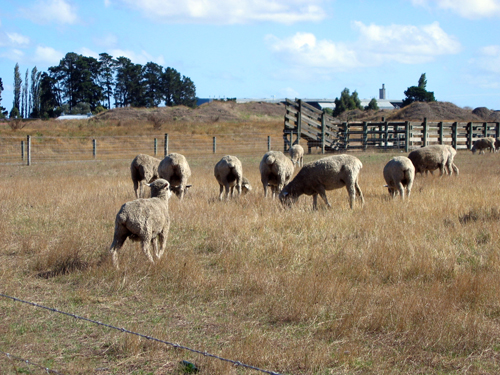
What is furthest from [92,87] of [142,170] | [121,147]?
[142,170]

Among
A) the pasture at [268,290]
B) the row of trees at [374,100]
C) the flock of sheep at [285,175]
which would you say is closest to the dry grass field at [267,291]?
the pasture at [268,290]

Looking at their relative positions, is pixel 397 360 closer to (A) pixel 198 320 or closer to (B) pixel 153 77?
(A) pixel 198 320

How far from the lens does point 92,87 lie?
3041 inches

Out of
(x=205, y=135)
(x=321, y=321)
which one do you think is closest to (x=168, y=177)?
(x=321, y=321)

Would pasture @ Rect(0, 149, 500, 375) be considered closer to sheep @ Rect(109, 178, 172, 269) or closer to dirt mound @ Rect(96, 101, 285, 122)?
sheep @ Rect(109, 178, 172, 269)

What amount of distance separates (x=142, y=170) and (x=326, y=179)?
5.11 m

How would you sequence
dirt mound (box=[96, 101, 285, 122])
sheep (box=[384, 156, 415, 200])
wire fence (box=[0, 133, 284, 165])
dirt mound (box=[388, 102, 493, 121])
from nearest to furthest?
sheep (box=[384, 156, 415, 200]), wire fence (box=[0, 133, 284, 165]), dirt mound (box=[388, 102, 493, 121]), dirt mound (box=[96, 101, 285, 122])

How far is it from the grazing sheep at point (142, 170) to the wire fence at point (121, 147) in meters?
16.0

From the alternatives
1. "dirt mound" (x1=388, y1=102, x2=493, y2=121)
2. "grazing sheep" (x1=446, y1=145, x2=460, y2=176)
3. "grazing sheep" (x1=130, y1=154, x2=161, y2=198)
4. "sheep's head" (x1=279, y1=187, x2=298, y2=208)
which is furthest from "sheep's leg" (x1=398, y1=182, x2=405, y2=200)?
"dirt mound" (x1=388, y1=102, x2=493, y2=121)

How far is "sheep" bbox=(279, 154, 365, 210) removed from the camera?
11.6m

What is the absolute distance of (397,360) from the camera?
4.61 m

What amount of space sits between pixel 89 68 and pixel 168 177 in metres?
70.4

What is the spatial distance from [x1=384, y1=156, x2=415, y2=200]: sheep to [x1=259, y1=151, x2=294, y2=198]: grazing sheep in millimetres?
2603

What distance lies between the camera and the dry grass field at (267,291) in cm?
470
